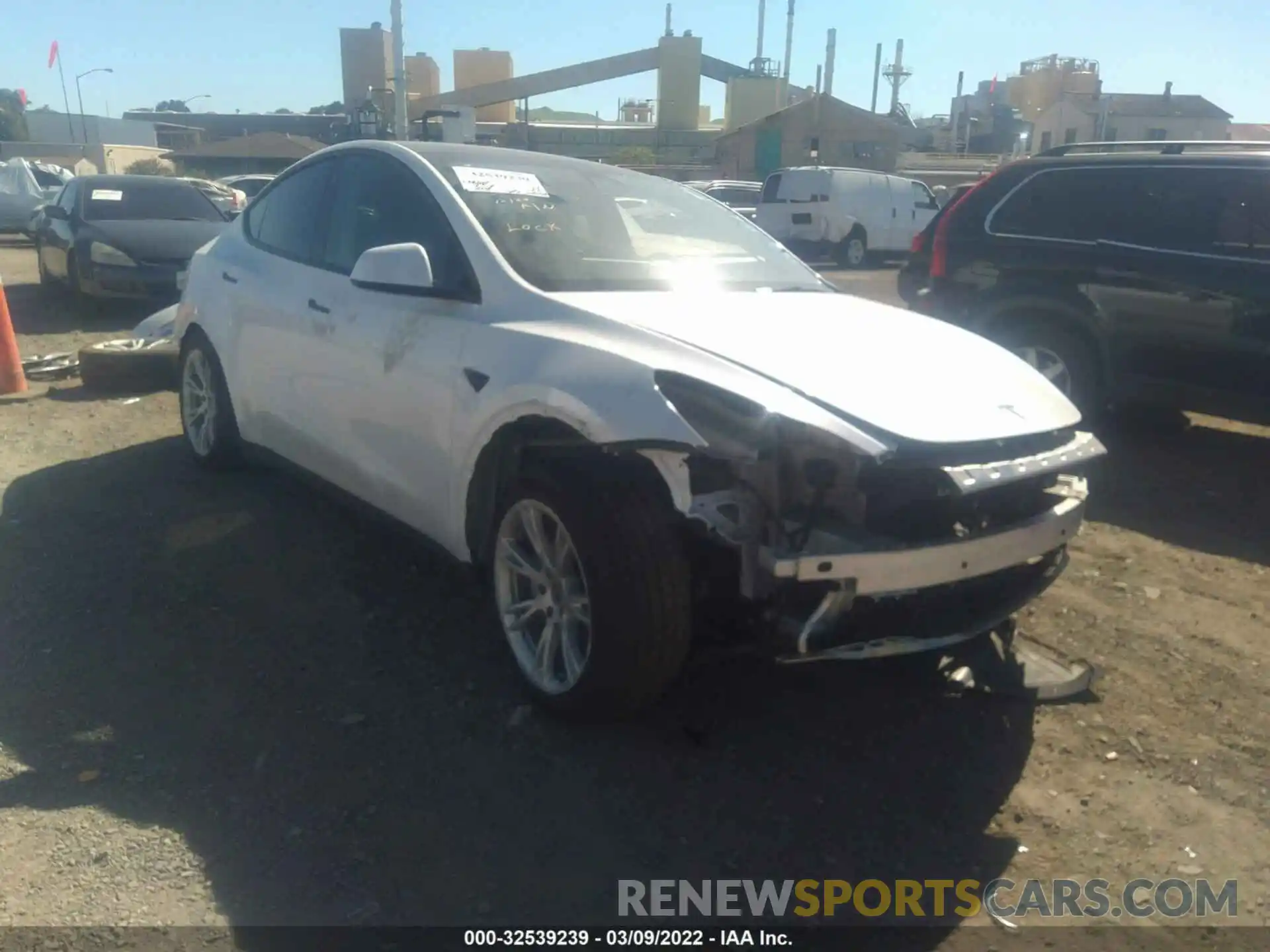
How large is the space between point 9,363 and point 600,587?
21.0ft

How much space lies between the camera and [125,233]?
10695 mm

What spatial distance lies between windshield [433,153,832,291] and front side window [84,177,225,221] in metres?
8.62

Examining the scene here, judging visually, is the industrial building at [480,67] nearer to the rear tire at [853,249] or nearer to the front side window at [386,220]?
the rear tire at [853,249]

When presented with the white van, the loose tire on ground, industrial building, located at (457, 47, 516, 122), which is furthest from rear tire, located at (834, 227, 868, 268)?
industrial building, located at (457, 47, 516, 122)

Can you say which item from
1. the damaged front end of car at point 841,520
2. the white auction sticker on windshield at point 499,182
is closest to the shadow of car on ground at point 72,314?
the white auction sticker on windshield at point 499,182

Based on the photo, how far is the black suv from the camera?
19.4 feet

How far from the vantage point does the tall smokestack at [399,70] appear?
27156 mm

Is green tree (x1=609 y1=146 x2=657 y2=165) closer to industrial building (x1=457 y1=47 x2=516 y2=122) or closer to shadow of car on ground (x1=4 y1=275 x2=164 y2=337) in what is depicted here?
industrial building (x1=457 y1=47 x2=516 y2=122)

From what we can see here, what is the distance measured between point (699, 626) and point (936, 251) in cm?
498

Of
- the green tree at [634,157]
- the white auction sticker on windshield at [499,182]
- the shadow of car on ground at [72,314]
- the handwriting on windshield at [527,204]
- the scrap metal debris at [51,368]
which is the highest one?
the green tree at [634,157]

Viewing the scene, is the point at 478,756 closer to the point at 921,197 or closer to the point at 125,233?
the point at 125,233

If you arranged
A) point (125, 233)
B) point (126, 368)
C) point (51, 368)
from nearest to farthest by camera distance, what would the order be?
1. point (126, 368)
2. point (51, 368)
3. point (125, 233)

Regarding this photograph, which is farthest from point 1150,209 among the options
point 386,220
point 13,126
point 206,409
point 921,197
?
point 13,126

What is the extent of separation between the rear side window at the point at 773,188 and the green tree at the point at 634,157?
23624mm
